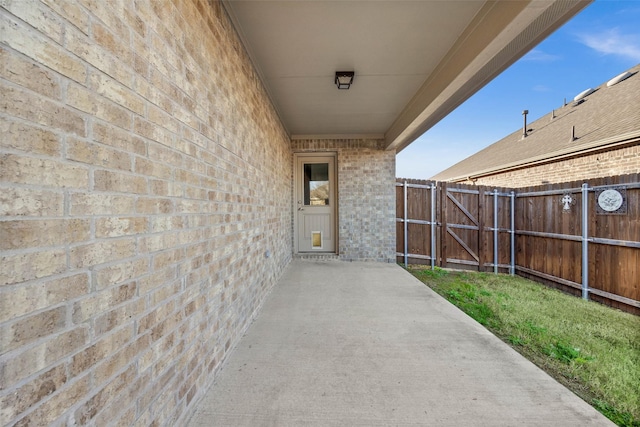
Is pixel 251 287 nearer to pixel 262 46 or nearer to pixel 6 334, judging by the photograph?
pixel 6 334

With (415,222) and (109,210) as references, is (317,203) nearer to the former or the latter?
(415,222)

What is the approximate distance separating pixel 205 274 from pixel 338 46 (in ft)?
8.14

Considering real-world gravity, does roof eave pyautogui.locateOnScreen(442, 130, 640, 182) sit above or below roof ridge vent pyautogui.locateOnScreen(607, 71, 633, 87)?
below

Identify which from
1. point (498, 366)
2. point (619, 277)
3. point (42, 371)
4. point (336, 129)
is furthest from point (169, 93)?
point (619, 277)

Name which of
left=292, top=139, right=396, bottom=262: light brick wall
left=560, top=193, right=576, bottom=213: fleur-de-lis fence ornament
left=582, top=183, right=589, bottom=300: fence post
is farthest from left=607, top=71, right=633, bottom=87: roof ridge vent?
left=292, top=139, right=396, bottom=262: light brick wall

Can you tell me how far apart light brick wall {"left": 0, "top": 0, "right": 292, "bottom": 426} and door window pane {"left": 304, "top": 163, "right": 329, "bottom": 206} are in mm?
4168

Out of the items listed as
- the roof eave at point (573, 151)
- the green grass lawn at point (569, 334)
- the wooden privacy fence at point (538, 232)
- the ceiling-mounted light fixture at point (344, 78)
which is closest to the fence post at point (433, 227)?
the wooden privacy fence at point (538, 232)

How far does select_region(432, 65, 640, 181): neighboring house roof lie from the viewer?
5152 millimetres

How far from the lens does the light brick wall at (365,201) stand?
585 cm

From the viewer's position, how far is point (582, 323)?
3102mm

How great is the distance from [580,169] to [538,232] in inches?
85.0

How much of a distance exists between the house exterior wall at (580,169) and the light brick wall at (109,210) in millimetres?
7098

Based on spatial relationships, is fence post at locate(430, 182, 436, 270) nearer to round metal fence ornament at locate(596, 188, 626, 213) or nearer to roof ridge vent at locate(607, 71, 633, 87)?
round metal fence ornament at locate(596, 188, 626, 213)

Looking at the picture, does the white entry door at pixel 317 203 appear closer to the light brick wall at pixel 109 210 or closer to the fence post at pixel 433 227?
the fence post at pixel 433 227
